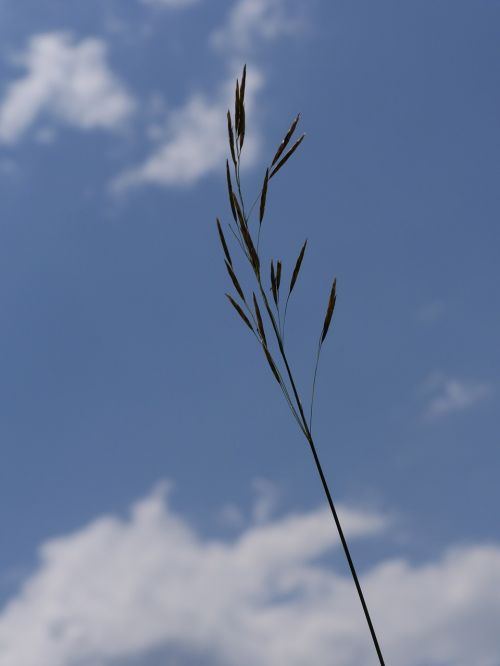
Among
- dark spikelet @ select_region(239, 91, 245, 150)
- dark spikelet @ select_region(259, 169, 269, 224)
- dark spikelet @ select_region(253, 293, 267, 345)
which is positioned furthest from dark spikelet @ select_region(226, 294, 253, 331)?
dark spikelet @ select_region(239, 91, 245, 150)

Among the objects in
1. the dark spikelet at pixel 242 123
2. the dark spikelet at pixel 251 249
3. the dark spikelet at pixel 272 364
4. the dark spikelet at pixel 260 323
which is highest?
the dark spikelet at pixel 242 123

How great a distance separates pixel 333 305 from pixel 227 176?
1.28 feet

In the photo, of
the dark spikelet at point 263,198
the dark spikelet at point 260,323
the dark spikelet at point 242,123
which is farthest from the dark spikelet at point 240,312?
the dark spikelet at point 242,123

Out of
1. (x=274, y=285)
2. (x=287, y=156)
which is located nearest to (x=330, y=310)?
(x=274, y=285)

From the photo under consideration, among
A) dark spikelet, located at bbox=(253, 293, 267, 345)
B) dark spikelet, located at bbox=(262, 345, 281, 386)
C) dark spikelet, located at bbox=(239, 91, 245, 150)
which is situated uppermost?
dark spikelet, located at bbox=(239, 91, 245, 150)

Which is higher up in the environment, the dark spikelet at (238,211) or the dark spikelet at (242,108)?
the dark spikelet at (242,108)

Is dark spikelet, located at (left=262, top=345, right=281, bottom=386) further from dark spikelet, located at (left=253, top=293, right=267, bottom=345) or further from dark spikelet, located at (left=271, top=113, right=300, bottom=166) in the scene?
dark spikelet, located at (left=271, top=113, right=300, bottom=166)

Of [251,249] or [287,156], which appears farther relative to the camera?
Result: [287,156]

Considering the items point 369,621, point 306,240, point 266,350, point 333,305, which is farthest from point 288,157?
point 369,621

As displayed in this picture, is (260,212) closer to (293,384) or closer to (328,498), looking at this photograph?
(293,384)

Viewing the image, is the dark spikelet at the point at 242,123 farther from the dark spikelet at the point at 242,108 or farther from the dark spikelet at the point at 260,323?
the dark spikelet at the point at 260,323

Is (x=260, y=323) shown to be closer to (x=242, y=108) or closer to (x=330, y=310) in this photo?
(x=330, y=310)

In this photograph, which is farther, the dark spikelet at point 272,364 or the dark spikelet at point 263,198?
the dark spikelet at point 263,198

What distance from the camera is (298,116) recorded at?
2.13 meters
